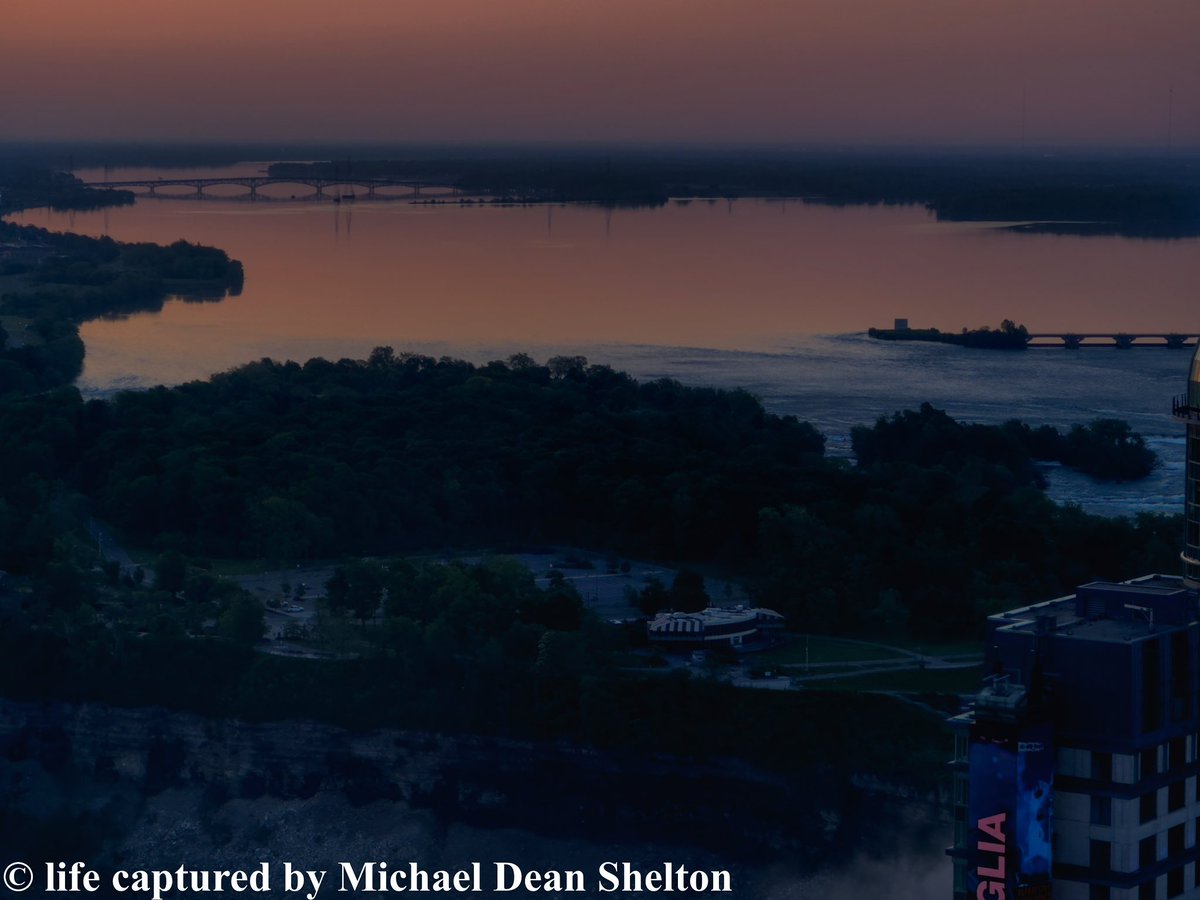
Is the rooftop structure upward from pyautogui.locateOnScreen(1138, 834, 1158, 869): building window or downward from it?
downward

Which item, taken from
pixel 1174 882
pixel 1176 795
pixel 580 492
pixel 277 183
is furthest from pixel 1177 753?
pixel 277 183

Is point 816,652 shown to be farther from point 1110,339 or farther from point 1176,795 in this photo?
point 1110,339

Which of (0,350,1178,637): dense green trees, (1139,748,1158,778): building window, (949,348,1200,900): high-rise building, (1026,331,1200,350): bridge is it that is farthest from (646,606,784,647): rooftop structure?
(1026,331,1200,350): bridge

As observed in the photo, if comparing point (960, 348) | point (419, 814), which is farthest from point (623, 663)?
point (960, 348)

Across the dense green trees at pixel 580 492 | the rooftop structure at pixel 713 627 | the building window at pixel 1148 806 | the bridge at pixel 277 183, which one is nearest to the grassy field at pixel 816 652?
the rooftop structure at pixel 713 627

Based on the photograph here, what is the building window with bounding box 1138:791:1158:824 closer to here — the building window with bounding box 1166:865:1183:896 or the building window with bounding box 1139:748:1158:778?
the building window with bounding box 1139:748:1158:778
